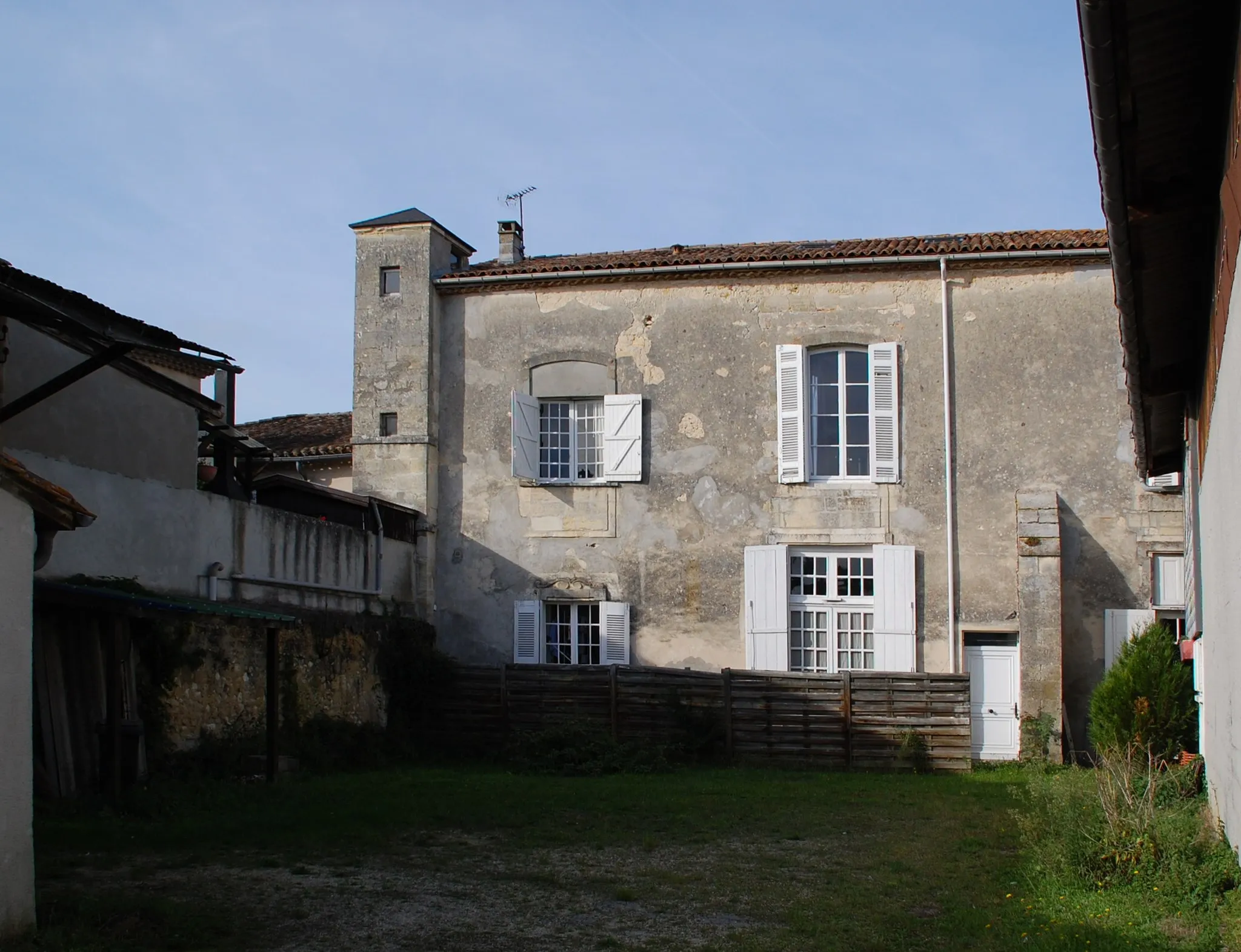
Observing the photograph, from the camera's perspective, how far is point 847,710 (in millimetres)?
17562

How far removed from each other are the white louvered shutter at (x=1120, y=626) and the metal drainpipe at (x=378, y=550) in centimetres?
975

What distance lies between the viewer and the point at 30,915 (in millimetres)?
6895

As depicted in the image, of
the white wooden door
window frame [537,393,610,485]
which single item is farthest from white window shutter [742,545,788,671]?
window frame [537,393,610,485]

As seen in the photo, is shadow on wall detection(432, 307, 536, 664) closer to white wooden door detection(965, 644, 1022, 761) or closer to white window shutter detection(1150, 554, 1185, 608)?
white wooden door detection(965, 644, 1022, 761)

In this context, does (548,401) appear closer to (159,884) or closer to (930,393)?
(930,393)

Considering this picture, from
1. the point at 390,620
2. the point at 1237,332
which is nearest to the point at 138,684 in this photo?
the point at 390,620

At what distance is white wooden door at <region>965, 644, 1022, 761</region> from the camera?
17984 mm

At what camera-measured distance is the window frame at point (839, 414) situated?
19.1 m

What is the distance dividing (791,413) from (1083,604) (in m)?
4.69

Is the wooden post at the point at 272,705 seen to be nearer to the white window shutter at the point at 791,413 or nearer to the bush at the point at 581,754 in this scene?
the bush at the point at 581,754

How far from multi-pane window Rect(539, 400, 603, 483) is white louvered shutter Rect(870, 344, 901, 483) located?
3992mm

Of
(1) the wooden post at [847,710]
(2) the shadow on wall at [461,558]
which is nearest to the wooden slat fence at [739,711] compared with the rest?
(1) the wooden post at [847,710]

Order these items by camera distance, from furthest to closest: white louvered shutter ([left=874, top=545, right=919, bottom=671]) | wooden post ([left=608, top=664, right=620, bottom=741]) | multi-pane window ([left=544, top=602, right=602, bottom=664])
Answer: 1. multi-pane window ([left=544, top=602, right=602, bottom=664])
2. white louvered shutter ([left=874, top=545, right=919, bottom=671])
3. wooden post ([left=608, top=664, right=620, bottom=741])

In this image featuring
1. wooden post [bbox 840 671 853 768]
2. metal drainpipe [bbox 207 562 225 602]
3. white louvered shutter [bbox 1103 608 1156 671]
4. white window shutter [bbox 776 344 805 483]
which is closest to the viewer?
metal drainpipe [bbox 207 562 225 602]
